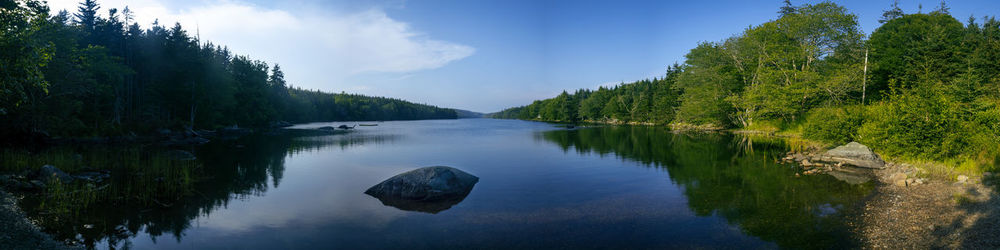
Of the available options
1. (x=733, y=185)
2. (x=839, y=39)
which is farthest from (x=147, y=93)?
(x=839, y=39)

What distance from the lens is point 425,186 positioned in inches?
483

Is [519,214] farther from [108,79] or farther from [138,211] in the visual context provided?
[108,79]

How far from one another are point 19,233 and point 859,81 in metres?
52.6

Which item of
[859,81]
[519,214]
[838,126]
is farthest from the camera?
[859,81]

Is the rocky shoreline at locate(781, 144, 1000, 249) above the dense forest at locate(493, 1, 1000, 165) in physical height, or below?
below

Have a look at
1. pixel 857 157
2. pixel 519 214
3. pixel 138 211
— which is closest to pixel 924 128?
pixel 857 157

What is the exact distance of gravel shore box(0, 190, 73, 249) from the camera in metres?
7.47

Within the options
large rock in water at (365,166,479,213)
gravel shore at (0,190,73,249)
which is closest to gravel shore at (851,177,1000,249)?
large rock in water at (365,166,479,213)

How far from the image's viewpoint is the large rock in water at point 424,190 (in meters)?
11.6

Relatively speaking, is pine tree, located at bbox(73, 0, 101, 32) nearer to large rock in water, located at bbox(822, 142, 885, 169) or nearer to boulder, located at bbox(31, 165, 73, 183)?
boulder, located at bbox(31, 165, 73, 183)

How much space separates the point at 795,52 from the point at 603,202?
38975 mm

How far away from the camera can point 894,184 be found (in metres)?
13.2

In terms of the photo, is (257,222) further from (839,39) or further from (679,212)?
(839,39)

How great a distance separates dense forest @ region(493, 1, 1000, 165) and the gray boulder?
57.7 ft
